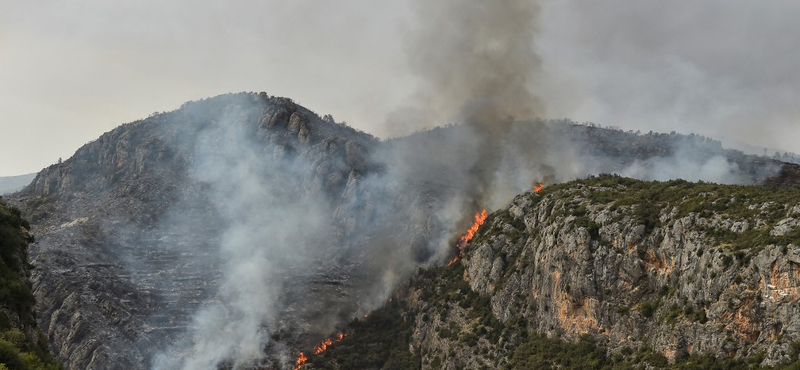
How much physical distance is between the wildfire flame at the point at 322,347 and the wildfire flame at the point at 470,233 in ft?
100

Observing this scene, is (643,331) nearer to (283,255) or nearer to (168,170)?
Result: (283,255)

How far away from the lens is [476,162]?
19412 centimetres

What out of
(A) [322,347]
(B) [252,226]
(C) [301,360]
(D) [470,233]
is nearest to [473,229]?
(D) [470,233]

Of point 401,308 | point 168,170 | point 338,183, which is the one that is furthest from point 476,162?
point 168,170

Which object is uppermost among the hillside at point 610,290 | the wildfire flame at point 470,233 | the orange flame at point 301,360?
the wildfire flame at point 470,233

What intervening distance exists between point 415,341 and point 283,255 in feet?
145

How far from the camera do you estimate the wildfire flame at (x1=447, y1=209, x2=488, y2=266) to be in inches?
6019

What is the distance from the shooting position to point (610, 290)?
95812 mm

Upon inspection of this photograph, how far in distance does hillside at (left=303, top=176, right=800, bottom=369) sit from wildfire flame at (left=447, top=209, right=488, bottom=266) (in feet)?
15.9

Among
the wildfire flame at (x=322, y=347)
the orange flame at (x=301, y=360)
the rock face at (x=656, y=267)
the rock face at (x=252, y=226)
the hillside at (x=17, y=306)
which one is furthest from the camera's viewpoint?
the wildfire flame at (x=322, y=347)

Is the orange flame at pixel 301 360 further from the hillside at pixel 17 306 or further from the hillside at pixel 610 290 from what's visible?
the hillside at pixel 17 306

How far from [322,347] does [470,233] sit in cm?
4417

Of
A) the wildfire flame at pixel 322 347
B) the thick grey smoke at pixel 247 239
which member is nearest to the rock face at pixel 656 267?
the wildfire flame at pixel 322 347

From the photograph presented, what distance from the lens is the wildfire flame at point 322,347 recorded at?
138 meters
